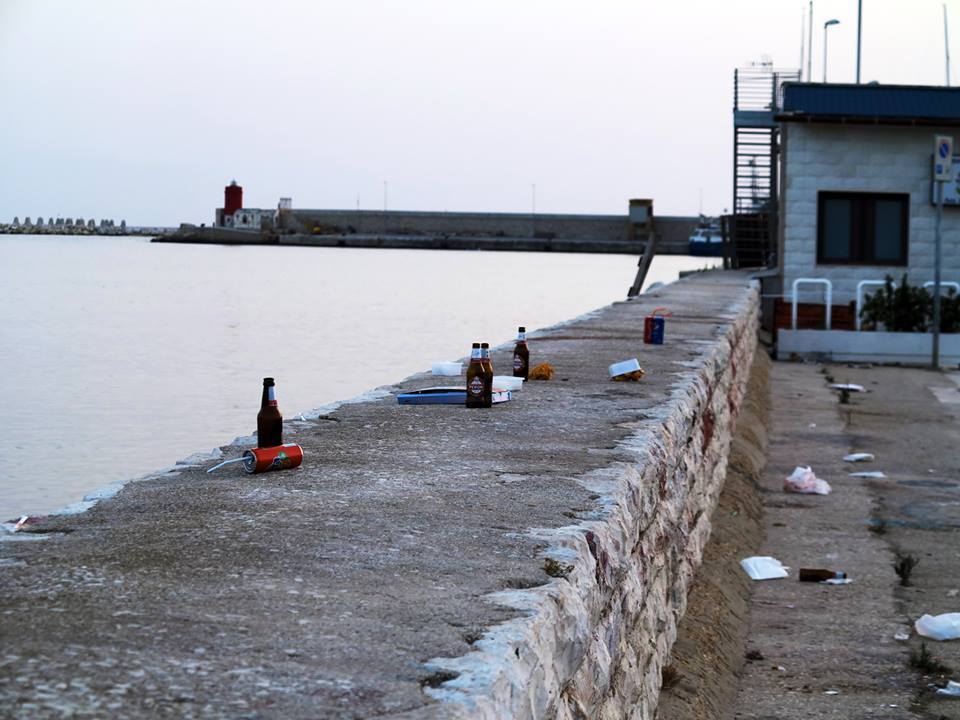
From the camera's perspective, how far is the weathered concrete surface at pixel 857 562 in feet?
21.3

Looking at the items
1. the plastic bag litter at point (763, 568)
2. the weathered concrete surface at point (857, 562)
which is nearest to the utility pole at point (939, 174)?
the weathered concrete surface at point (857, 562)

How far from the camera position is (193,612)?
3229 mm

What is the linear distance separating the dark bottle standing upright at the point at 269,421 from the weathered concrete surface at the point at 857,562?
2.58 metres

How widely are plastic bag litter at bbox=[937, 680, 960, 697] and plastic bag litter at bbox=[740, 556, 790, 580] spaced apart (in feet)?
7.20

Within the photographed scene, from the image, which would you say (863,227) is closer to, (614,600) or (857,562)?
(857,562)

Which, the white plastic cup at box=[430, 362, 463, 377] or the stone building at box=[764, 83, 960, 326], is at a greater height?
the stone building at box=[764, 83, 960, 326]

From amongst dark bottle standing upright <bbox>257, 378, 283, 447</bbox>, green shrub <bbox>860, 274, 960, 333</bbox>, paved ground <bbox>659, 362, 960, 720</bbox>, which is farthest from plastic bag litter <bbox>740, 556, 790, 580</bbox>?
green shrub <bbox>860, 274, 960, 333</bbox>

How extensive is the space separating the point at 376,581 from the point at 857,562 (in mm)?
6085

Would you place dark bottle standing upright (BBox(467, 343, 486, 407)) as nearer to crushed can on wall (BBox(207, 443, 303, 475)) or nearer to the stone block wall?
the stone block wall

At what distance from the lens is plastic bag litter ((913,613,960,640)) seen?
284 inches

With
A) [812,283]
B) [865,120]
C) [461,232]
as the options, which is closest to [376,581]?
[865,120]

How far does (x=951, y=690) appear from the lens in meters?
6.37

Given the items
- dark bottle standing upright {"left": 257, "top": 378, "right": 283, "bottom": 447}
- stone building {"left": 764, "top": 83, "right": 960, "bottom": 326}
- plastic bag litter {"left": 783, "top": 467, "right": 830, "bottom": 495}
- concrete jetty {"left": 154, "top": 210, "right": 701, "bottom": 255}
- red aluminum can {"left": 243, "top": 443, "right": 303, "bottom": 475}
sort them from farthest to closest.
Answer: concrete jetty {"left": 154, "top": 210, "right": 701, "bottom": 255}, stone building {"left": 764, "top": 83, "right": 960, "bottom": 326}, plastic bag litter {"left": 783, "top": 467, "right": 830, "bottom": 495}, dark bottle standing upright {"left": 257, "top": 378, "right": 283, "bottom": 447}, red aluminum can {"left": 243, "top": 443, "right": 303, "bottom": 475}

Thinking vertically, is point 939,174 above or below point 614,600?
above
